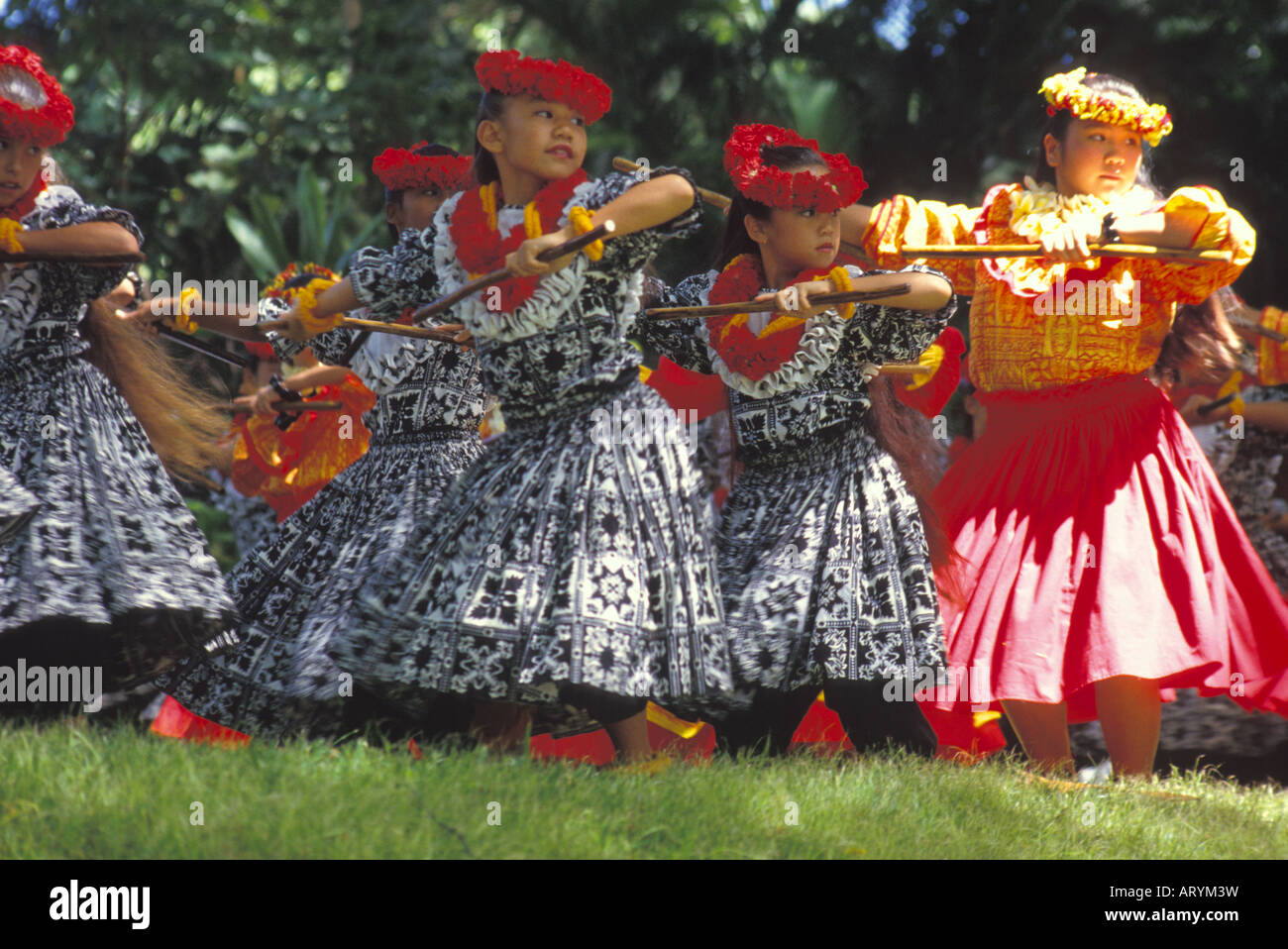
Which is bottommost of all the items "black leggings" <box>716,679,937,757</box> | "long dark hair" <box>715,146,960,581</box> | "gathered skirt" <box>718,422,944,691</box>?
"black leggings" <box>716,679,937,757</box>

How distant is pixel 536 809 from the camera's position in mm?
3197

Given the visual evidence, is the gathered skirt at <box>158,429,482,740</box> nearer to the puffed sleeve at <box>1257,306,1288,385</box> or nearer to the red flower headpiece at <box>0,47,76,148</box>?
the red flower headpiece at <box>0,47,76,148</box>

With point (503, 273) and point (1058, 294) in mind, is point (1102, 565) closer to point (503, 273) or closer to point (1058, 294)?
point (1058, 294)

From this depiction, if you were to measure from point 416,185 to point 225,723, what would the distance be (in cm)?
185

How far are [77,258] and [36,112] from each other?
44 cm

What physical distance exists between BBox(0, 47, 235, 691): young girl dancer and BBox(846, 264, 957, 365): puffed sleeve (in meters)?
1.96

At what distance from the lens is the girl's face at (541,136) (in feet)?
13.1

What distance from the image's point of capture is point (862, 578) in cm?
425

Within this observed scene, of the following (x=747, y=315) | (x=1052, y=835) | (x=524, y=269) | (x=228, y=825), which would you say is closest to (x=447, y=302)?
(x=524, y=269)

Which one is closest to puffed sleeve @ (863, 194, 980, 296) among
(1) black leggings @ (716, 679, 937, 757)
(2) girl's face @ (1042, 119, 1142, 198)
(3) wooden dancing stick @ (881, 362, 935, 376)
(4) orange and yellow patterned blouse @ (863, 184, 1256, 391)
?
(4) orange and yellow patterned blouse @ (863, 184, 1256, 391)

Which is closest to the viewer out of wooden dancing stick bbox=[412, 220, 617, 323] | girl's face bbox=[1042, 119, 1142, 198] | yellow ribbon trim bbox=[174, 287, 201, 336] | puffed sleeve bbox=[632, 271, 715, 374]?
wooden dancing stick bbox=[412, 220, 617, 323]

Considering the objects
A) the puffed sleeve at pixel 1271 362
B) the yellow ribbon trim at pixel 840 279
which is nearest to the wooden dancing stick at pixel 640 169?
the yellow ribbon trim at pixel 840 279

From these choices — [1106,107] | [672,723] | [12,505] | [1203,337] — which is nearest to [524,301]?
[12,505]

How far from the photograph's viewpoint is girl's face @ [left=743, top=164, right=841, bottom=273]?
437 centimetres
